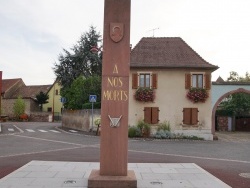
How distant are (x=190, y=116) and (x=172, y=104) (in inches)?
65.3

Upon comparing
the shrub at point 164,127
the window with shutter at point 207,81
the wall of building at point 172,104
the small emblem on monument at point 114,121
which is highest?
the window with shutter at point 207,81

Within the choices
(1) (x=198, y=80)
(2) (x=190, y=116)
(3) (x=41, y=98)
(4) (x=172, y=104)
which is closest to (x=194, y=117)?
(2) (x=190, y=116)

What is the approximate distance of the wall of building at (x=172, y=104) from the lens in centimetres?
2639

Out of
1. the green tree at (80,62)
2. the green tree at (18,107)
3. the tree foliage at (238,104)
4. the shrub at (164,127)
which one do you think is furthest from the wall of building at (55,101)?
the shrub at (164,127)

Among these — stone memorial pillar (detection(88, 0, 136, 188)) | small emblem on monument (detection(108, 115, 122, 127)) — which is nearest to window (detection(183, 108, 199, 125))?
stone memorial pillar (detection(88, 0, 136, 188))

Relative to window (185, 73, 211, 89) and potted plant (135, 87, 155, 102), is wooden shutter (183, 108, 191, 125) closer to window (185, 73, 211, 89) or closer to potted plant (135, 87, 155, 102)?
window (185, 73, 211, 89)

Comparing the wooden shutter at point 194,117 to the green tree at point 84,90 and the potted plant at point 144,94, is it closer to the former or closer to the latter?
the potted plant at point 144,94

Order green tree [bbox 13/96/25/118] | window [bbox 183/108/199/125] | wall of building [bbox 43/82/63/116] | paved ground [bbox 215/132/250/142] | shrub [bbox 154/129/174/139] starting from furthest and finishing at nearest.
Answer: wall of building [bbox 43/82/63/116] < green tree [bbox 13/96/25/118] < paved ground [bbox 215/132/250/142] < window [bbox 183/108/199/125] < shrub [bbox 154/129/174/139]

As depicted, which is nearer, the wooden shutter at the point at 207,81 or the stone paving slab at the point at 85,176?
the stone paving slab at the point at 85,176

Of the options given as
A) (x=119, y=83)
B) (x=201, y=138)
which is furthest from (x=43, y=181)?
(x=201, y=138)

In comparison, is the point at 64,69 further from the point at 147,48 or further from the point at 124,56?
the point at 124,56

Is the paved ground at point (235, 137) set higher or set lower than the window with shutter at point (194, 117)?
lower

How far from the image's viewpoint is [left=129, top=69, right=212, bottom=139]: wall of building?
86.6ft

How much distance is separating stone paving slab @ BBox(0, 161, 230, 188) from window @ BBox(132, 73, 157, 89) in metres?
14.6
